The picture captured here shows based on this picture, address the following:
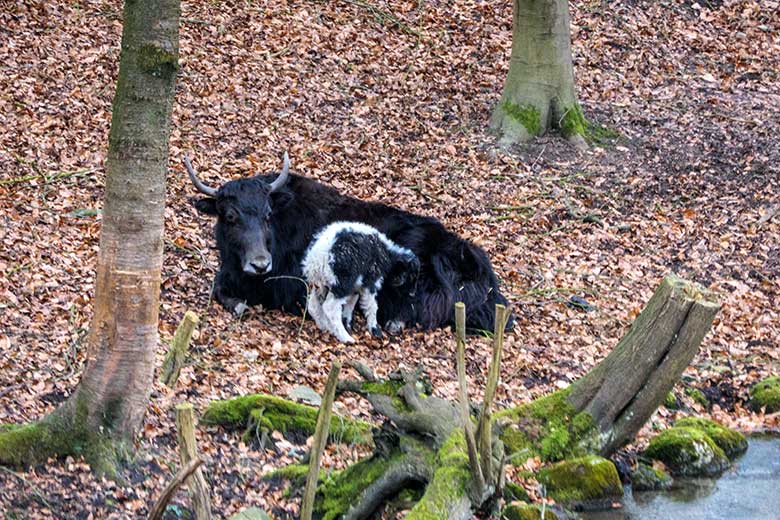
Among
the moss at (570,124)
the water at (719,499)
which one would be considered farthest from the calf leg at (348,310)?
the moss at (570,124)

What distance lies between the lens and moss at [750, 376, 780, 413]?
9688mm

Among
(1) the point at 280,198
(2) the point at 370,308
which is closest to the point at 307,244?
(1) the point at 280,198

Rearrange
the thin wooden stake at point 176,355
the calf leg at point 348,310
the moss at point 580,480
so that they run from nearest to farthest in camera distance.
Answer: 1. the moss at point 580,480
2. the thin wooden stake at point 176,355
3. the calf leg at point 348,310

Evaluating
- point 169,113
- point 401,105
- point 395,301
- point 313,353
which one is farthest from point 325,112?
point 169,113

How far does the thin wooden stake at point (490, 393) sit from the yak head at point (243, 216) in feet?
17.5

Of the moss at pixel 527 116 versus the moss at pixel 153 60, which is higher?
the moss at pixel 153 60

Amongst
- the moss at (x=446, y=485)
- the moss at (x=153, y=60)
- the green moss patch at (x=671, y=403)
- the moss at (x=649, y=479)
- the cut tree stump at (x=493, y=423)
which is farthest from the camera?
the green moss patch at (x=671, y=403)

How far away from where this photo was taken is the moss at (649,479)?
7.95m

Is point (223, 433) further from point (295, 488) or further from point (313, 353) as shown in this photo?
point (313, 353)

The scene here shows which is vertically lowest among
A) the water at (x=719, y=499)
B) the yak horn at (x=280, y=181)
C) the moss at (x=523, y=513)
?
the water at (x=719, y=499)

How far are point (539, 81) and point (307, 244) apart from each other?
21.8ft

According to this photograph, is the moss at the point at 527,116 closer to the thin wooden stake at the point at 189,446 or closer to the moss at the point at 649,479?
the moss at the point at 649,479

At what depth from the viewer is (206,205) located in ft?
35.3

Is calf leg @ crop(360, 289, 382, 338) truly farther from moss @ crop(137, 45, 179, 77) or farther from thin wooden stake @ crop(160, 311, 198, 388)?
moss @ crop(137, 45, 179, 77)
